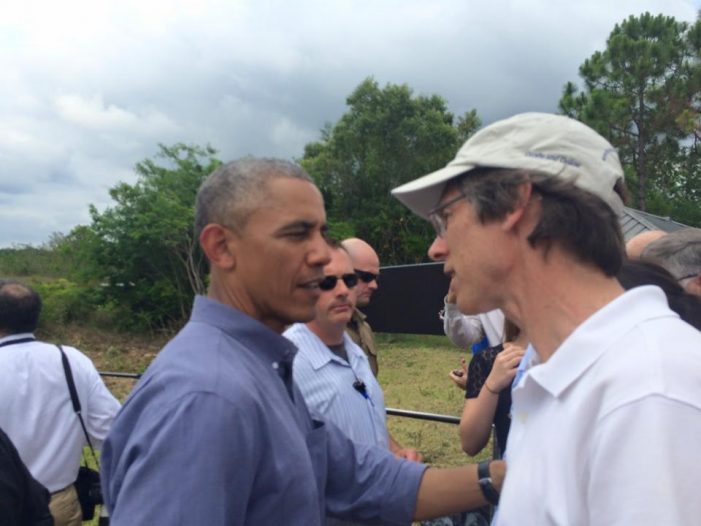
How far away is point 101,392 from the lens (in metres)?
3.69

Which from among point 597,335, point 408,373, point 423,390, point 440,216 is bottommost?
point 408,373

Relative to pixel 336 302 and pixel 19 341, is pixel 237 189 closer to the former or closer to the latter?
pixel 336 302

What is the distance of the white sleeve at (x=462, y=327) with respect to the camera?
3913 millimetres

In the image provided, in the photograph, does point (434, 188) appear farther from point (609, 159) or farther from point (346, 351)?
point (346, 351)

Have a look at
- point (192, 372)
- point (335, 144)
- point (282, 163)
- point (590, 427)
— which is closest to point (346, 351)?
point (282, 163)

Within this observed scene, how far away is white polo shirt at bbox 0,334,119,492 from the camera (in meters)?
3.40

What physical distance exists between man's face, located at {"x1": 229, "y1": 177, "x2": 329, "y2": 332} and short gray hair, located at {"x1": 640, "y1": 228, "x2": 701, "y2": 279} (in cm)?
147

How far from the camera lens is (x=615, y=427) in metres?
0.95

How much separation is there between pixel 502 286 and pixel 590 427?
1.24 feet

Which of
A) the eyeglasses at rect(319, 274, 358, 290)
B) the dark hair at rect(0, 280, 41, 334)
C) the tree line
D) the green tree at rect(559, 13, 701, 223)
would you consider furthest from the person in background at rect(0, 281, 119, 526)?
the green tree at rect(559, 13, 701, 223)

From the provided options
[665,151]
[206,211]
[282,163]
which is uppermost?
[282,163]

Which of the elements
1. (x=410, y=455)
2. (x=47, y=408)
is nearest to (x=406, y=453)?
(x=410, y=455)

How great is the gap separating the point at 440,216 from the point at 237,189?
1.80 ft

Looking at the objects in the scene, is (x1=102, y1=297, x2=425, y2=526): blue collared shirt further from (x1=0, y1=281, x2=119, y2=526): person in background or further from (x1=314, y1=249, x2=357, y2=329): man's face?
(x1=0, y1=281, x2=119, y2=526): person in background
